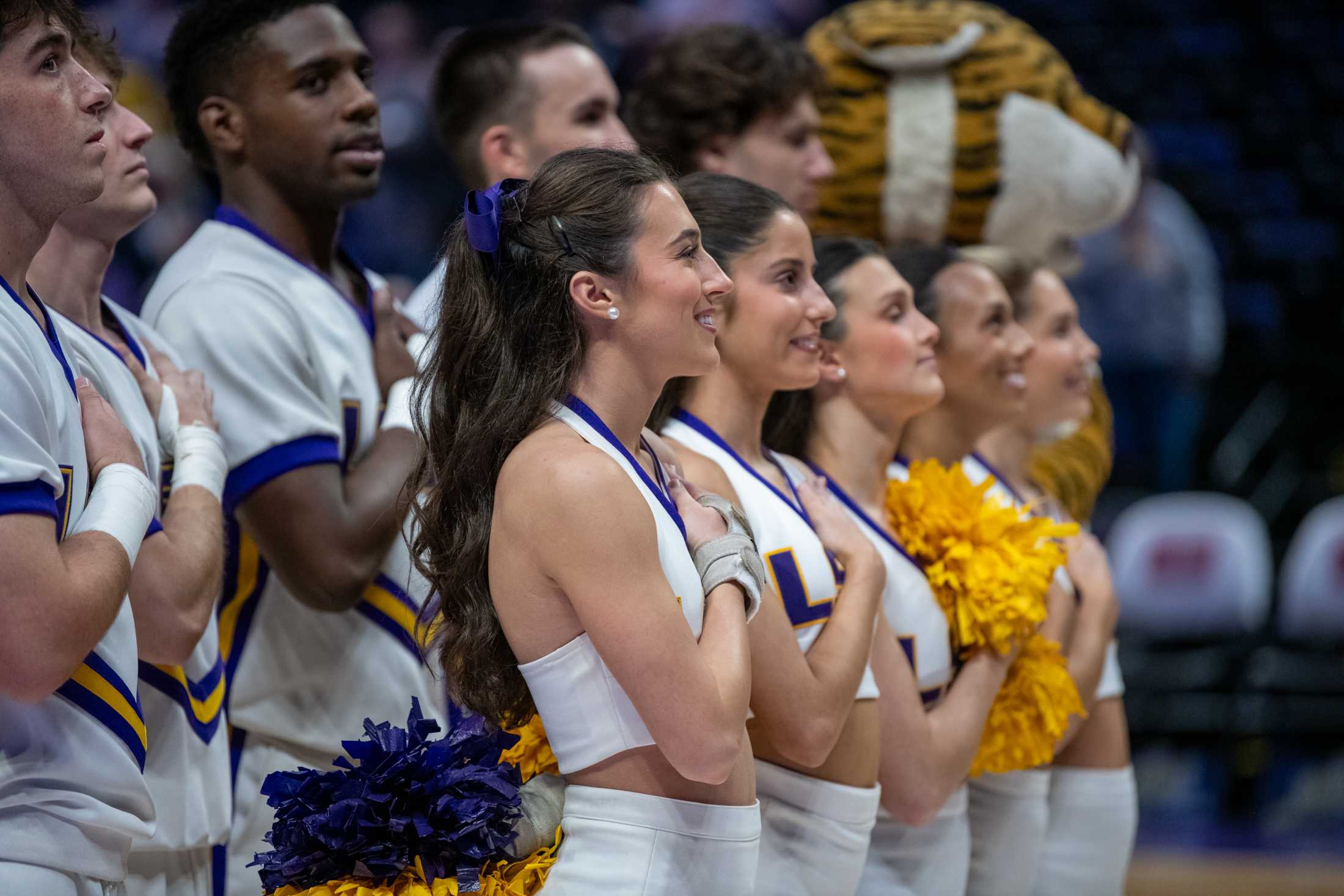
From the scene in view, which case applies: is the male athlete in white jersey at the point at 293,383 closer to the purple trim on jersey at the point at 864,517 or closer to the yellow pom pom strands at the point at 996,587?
the purple trim on jersey at the point at 864,517

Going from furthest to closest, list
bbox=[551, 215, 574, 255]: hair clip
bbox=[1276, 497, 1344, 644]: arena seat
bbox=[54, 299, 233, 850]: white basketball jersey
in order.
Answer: bbox=[1276, 497, 1344, 644]: arena seat → bbox=[54, 299, 233, 850]: white basketball jersey → bbox=[551, 215, 574, 255]: hair clip

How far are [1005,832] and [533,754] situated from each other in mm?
1326

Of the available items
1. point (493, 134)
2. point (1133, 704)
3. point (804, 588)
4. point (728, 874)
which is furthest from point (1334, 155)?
point (728, 874)

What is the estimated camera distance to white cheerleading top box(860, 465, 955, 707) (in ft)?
9.12

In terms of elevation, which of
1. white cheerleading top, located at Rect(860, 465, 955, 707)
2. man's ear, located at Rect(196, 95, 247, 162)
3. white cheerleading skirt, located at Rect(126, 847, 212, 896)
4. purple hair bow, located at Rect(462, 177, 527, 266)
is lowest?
white cheerleading top, located at Rect(860, 465, 955, 707)

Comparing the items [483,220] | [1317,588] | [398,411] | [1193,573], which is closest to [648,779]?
[483,220]

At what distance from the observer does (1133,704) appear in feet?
20.5

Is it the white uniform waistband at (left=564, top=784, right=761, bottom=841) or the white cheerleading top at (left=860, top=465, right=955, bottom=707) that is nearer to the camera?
the white uniform waistband at (left=564, top=784, right=761, bottom=841)

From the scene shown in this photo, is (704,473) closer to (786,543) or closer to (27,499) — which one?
(786,543)

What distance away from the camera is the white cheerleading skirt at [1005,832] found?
3100mm

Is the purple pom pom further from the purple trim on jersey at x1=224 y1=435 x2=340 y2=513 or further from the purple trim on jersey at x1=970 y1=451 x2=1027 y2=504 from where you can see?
the purple trim on jersey at x1=970 y1=451 x2=1027 y2=504

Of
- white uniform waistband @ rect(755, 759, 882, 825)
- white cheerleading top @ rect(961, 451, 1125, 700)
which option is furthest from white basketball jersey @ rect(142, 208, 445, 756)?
white cheerleading top @ rect(961, 451, 1125, 700)

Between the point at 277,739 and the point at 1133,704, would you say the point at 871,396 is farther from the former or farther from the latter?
the point at 1133,704

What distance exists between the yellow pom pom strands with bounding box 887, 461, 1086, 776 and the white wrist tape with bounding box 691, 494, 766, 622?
85 centimetres
